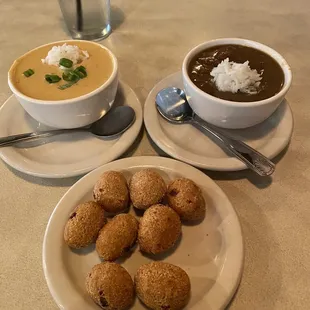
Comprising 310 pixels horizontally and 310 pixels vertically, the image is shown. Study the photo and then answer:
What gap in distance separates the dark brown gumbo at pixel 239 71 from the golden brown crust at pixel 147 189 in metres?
0.29

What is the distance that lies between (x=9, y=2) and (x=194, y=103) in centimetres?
118

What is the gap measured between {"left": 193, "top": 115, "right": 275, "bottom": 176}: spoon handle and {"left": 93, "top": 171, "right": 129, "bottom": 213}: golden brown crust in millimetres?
308

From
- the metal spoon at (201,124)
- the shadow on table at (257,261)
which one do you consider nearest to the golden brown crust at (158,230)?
the shadow on table at (257,261)

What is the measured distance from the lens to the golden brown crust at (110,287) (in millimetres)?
740

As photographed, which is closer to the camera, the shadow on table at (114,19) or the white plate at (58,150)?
the white plate at (58,150)

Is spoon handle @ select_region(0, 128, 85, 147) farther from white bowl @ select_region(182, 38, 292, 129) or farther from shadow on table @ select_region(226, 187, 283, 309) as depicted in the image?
shadow on table @ select_region(226, 187, 283, 309)

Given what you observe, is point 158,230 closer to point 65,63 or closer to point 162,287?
point 162,287

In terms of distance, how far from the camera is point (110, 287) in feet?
2.43

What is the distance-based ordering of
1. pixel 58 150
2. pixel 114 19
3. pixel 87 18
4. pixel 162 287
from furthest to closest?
1. pixel 114 19
2. pixel 87 18
3. pixel 58 150
4. pixel 162 287

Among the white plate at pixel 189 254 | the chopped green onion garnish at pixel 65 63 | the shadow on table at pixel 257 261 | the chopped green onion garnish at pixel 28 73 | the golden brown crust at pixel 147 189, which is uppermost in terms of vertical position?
the chopped green onion garnish at pixel 65 63

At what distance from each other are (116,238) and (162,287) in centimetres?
15

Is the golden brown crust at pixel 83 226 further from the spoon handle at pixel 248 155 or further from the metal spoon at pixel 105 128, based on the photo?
the spoon handle at pixel 248 155

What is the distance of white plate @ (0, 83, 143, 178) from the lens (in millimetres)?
1023

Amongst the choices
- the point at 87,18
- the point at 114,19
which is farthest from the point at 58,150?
the point at 114,19
